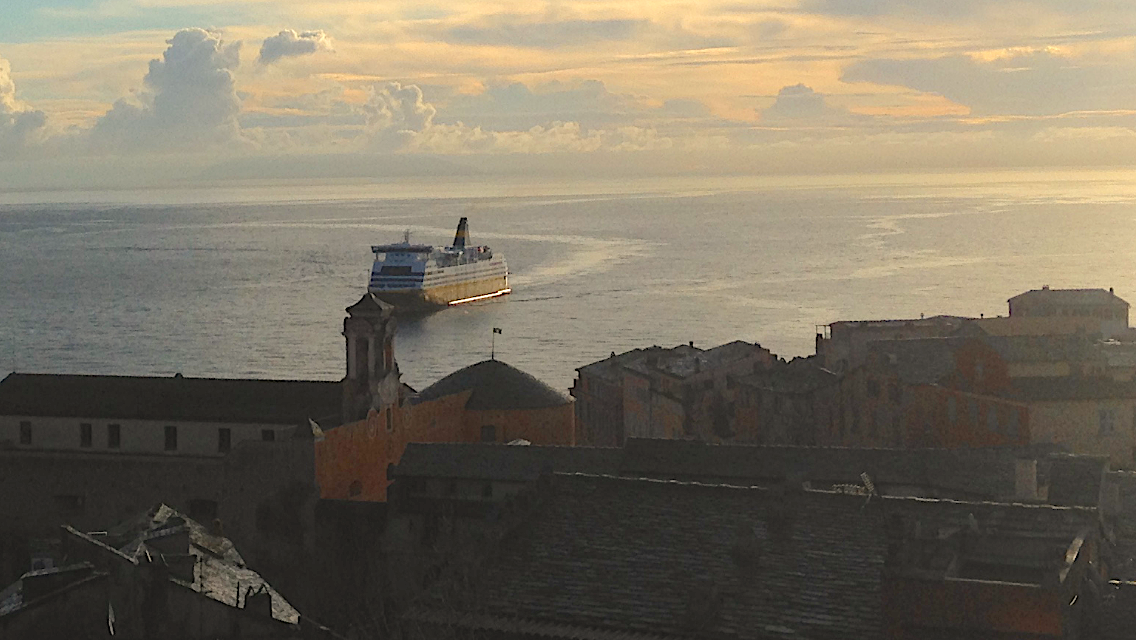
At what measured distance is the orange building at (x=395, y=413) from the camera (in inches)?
1013

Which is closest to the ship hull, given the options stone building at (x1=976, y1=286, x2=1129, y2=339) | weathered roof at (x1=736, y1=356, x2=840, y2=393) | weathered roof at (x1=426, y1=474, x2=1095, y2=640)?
stone building at (x1=976, y1=286, x2=1129, y2=339)

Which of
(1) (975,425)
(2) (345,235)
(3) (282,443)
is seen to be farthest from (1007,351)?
Answer: (2) (345,235)

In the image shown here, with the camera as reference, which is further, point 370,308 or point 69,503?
point 370,308

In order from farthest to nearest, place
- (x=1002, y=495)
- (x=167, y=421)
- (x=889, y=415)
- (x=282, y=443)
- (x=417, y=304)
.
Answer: (x=417, y=304)
(x=889, y=415)
(x=167, y=421)
(x=282, y=443)
(x=1002, y=495)

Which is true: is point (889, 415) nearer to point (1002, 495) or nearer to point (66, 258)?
point (1002, 495)

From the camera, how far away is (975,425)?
32.2 meters

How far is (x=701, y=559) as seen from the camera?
14.5 meters

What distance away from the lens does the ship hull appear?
9262cm

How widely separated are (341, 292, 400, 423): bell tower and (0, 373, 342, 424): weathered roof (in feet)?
2.63

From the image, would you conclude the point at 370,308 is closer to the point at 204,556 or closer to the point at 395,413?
the point at 395,413

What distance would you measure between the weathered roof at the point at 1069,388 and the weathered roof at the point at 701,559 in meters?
17.1

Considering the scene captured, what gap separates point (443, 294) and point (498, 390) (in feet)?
216

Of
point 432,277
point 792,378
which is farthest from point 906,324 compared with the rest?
point 432,277

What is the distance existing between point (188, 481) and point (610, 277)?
79.0 m
